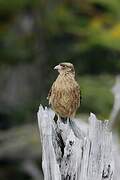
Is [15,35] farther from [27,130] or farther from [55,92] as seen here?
[55,92]

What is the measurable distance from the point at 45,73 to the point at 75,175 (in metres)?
12.7

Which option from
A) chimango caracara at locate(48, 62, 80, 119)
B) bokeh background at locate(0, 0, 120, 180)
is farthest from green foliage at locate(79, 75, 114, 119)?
chimango caracara at locate(48, 62, 80, 119)

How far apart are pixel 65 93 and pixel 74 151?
44 centimetres

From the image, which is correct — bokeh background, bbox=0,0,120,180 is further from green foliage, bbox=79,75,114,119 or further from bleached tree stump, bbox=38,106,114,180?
bleached tree stump, bbox=38,106,114,180

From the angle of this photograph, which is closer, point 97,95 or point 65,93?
point 65,93

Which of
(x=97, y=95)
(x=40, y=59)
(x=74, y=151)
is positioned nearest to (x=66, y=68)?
(x=74, y=151)

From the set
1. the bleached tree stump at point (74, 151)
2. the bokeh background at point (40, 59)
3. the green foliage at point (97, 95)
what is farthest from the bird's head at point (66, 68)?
the green foliage at point (97, 95)

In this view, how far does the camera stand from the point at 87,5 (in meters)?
20.0

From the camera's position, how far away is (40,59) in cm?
1938

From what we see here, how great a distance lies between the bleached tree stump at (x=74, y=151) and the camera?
6.29 m

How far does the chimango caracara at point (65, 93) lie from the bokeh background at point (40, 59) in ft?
30.0

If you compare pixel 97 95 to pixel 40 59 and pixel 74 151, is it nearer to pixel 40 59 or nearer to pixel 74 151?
pixel 40 59

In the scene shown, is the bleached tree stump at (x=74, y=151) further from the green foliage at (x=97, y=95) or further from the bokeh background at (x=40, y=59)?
the green foliage at (x=97, y=95)

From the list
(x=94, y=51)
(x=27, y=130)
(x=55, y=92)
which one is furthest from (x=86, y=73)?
(x=55, y=92)
